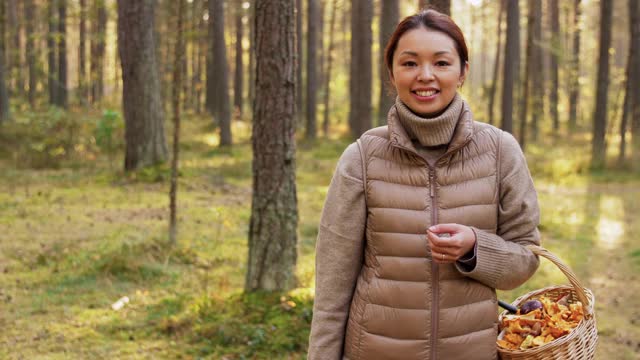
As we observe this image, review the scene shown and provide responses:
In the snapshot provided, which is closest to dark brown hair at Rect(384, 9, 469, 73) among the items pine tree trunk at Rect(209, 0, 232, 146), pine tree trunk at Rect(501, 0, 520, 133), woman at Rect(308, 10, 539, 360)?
woman at Rect(308, 10, 539, 360)

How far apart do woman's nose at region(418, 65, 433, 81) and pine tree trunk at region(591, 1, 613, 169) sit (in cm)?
1690

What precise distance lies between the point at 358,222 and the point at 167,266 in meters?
6.25

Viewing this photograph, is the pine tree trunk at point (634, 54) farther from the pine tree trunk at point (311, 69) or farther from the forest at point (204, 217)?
the pine tree trunk at point (311, 69)

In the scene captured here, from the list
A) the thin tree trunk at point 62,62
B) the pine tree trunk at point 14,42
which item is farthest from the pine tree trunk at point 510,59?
the pine tree trunk at point 14,42

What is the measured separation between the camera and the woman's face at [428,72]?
2.49m

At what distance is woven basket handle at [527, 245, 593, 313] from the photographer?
2488 mm

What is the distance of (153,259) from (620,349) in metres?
4.96

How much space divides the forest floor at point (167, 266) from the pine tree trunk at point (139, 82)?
52 cm

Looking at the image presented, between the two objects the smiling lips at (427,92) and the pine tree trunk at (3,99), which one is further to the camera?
the pine tree trunk at (3,99)

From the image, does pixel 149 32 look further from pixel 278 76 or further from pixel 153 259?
pixel 278 76

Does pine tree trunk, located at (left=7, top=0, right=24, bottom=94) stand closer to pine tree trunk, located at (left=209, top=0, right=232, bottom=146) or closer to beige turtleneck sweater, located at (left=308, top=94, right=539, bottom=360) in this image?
pine tree trunk, located at (left=209, top=0, right=232, bottom=146)

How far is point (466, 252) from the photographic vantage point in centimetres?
244

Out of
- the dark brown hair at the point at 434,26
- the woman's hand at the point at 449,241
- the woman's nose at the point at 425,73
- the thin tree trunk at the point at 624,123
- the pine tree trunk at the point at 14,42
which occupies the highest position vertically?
the pine tree trunk at the point at 14,42

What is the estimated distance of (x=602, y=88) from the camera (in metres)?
18.5
